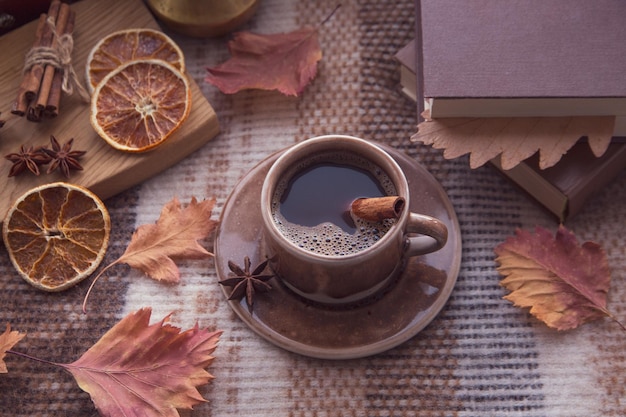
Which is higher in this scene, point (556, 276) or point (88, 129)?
point (88, 129)

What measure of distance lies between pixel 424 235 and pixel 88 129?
0.53 meters

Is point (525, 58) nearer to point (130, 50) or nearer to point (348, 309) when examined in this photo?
point (348, 309)

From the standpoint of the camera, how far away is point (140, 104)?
108cm

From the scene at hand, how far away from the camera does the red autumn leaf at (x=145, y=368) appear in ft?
2.93

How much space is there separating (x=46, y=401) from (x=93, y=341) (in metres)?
0.09

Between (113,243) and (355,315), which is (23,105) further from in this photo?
(355,315)

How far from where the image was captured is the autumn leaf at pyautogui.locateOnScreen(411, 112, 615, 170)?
3.16 feet

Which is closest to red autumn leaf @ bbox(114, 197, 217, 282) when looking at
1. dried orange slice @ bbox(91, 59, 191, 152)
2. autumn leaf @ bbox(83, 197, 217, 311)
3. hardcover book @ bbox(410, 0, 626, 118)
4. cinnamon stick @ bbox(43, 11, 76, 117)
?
autumn leaf @ bbox(83, 197, 217, 311)

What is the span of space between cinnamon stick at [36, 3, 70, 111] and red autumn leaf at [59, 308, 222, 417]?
358 mm

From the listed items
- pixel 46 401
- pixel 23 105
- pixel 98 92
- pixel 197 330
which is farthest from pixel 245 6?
pixel 46 401

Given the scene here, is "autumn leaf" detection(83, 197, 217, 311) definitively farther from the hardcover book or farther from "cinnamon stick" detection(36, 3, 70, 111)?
the hardcover book

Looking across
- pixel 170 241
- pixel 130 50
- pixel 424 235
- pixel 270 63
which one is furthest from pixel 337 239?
pixel 130 50

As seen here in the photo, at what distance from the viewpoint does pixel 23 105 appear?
42.3 inches

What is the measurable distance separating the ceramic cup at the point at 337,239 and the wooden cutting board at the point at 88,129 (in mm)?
240
